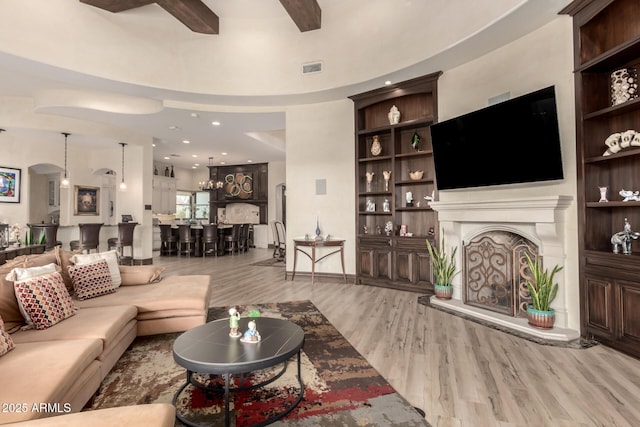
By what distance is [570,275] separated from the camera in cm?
332

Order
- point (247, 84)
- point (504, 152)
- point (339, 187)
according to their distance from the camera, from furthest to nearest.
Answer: point (339, 187) < point (247, 84) < point (504, 152)

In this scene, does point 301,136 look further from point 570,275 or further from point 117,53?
point 570,275

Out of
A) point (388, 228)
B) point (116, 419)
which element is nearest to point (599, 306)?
point (388, 228)

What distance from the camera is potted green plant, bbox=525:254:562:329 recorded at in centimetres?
323

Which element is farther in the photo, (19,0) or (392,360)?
(19,0)

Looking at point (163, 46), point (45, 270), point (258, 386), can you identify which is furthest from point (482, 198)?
point (163, 46)

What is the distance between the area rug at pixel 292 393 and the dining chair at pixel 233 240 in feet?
23.6

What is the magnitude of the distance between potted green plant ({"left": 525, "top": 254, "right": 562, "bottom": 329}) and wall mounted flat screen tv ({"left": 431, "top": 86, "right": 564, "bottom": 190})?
0.98 m

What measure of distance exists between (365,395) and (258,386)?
0.72 meters

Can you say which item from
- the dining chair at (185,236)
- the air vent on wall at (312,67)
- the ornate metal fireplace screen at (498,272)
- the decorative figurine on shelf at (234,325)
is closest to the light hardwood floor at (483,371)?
the ornate metal fireplace screen at (498,272)

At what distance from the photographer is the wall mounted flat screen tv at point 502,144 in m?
3.33

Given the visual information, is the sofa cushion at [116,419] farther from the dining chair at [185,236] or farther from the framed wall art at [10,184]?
the dining chair at [185,236]

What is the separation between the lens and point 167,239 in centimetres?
953

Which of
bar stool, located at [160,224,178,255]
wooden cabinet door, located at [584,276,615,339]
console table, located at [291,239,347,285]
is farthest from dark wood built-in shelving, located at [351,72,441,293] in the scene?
bar stool, located at [160,224,178,255]
